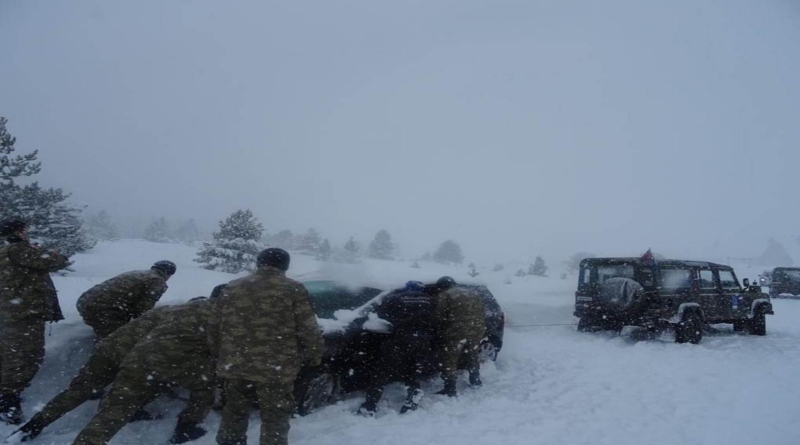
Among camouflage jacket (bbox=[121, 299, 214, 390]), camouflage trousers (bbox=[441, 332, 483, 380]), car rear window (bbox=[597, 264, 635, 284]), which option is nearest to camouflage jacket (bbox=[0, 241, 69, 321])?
camouflage jacket (bbox=[121, 299, 214, 390])

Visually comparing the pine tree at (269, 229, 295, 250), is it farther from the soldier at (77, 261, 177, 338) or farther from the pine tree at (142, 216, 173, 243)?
the soldier at (77, 261, 177, 338)

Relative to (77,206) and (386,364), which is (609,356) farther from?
(77,206)

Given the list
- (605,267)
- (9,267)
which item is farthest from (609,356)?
(9,267)

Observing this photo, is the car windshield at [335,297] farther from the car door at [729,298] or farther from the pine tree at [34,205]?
the pine tree at [34,205]

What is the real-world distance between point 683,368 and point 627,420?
10.3 feet

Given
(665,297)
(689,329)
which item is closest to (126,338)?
(665,297)

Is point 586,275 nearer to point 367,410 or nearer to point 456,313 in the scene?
point 456,313

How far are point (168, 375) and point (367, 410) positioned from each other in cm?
227

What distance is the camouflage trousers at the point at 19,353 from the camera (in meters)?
4.24

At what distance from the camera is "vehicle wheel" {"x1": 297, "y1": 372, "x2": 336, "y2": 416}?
500 cm

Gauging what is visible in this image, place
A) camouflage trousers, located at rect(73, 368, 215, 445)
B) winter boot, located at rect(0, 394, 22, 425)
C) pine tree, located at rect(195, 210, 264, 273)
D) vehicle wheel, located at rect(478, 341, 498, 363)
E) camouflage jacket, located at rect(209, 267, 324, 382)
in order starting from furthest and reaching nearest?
pine tree, located at rect(195, 210, 264, 273) < vehicle wheel, located at rect(478, 341, 498, 363) < winter boot, located at rect(0, 394, 22, 425) < camouflage jacket, located at rect(209, 267, 324, 382) < camouflage trousers, located at rect(73, 368, 215, 445)

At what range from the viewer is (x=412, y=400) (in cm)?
553

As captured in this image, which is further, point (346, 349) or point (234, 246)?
point (234, 246)

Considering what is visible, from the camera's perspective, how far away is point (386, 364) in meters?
5.34
